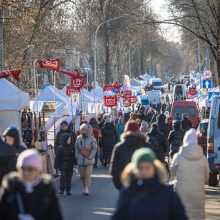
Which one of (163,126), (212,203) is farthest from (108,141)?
(212,203)

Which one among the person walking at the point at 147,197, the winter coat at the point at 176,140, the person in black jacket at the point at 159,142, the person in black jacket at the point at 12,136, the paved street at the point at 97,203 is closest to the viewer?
the person walking at the point at 147,197

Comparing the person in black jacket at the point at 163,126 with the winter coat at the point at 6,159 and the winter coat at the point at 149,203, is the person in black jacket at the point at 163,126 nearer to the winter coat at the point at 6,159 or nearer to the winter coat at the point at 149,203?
the winter coat at the point at 6,159

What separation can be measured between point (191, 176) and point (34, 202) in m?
4.28

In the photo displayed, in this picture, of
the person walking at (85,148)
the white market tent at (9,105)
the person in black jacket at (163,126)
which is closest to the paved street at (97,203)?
the person walking at (85,148)

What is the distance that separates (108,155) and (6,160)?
15.5m

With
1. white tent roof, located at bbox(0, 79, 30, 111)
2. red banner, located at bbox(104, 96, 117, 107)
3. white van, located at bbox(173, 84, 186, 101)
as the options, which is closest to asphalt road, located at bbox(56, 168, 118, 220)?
white tent roof, located at bbox(0, 79, 30, 111)

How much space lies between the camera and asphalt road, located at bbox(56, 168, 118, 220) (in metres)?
14.6

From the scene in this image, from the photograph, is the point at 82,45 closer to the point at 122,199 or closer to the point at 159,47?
the point at 159,47

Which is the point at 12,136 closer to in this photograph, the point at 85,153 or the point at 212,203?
the point at 212,203

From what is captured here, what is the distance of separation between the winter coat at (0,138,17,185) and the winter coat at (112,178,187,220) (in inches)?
145

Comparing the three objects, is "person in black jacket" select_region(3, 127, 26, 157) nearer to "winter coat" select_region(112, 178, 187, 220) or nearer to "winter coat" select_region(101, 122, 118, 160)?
"winter coat" select_region(112, 178, 187, 220)

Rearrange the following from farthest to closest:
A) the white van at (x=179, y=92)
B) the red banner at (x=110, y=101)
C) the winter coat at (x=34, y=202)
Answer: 1. the white van at (x=179, y=92)
2. the red banner at (x=110, y=101)
3. the winter coat at (x=34, y=202)

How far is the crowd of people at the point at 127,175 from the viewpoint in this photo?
6.74 meters

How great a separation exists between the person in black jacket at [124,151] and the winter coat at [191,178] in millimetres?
649
